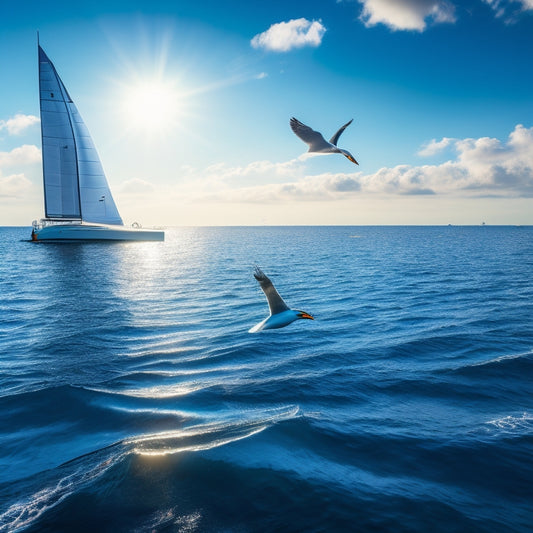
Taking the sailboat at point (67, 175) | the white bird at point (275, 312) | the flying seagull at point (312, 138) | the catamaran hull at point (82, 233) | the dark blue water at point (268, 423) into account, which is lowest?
the dark blue water at point (268, 423)

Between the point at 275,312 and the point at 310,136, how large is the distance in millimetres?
3844

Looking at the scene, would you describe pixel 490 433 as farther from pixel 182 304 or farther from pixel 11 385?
pixel 182 304

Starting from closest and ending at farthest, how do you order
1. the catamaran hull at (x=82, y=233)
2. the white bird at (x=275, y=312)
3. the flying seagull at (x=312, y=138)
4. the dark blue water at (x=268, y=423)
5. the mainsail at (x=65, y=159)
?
the dark blue water at (x=268, y=423)
the white bird at (x=275, y=312)
the flying seagull at (x=312, y=138)
the mainsail at (x=65, y=159)
the catamaran hull at (x=82, y=233)

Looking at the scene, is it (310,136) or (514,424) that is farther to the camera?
(514,424)

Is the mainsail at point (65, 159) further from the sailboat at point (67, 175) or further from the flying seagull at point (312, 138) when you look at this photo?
the flying seagull at point (312, 138)

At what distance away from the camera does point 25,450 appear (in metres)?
7.42

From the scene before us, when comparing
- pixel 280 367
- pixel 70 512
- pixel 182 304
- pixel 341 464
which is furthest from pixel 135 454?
pixel 182 304

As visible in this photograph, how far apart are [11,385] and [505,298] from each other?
25.8 meters

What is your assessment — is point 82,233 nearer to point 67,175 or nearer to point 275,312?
point 67,175

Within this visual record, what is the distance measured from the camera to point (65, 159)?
6081cm

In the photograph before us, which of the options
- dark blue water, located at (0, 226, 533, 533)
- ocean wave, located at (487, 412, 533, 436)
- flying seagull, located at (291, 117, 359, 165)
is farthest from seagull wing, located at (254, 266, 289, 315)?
ocean wave, located at (487, 412, 533, 436)

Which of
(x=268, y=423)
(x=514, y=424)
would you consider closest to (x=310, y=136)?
(x=268, y=423)

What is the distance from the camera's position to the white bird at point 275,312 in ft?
23.3

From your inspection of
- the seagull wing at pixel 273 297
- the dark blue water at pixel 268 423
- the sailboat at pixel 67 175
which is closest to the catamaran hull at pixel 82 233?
the sailboat at pixel 67 175
